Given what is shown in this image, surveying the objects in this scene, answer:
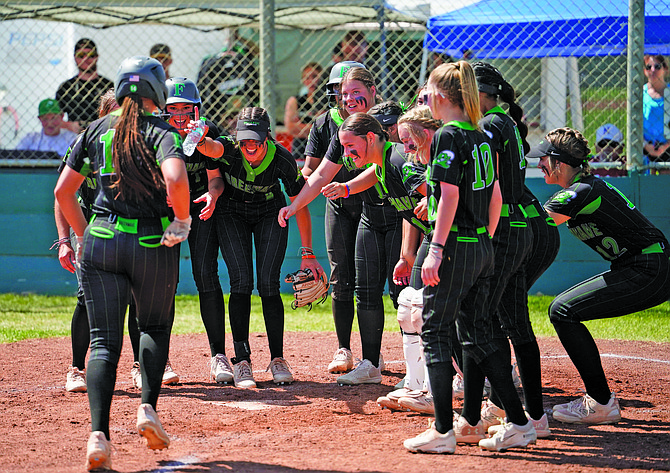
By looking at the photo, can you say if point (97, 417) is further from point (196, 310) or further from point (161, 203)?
point (196, 310)

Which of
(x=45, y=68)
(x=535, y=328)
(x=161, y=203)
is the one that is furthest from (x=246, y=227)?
(x=45, y=68)

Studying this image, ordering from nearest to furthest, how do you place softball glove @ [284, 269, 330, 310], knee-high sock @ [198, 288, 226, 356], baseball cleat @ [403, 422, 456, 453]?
baseball cleat @ [403, 422, 456, 453], knee-high sock @ [198, 288, 226, 356], softball glove @ [284, 269, 330, 310]

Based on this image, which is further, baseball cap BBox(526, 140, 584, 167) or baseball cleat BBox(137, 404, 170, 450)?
baseball cap BBox(526, 140, 584, 167)

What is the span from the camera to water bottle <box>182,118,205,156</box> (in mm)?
4832

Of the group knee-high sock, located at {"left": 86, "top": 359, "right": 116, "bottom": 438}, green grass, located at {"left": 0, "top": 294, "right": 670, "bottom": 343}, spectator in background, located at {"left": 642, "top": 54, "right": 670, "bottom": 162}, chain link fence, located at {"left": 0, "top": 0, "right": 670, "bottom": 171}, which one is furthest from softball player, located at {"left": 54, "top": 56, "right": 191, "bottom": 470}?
spectator in background, located at {"left": 642, "top": 54, "right": 670, "bottom": 162}

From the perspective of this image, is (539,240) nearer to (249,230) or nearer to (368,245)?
(368,245)

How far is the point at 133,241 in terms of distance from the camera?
3812 mm

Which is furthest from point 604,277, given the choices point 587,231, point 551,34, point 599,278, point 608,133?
point 551,34

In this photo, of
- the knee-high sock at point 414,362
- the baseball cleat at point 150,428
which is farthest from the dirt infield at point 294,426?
the knee-high sock at point 414,362

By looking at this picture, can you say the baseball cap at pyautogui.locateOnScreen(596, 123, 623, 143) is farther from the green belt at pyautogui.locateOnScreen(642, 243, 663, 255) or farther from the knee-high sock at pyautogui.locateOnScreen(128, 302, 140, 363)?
the knee-high sock at pyautogui.locateOnScreen(128, 302, 140, 363)

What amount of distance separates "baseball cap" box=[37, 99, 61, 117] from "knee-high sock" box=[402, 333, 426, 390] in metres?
6.46

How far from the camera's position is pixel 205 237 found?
5750 millimetres

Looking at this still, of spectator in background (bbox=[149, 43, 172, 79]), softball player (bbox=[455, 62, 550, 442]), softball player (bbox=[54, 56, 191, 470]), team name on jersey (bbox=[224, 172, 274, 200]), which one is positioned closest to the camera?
softball player (bbox=[54, 56, 191, 470])

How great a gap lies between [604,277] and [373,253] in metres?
1.61
